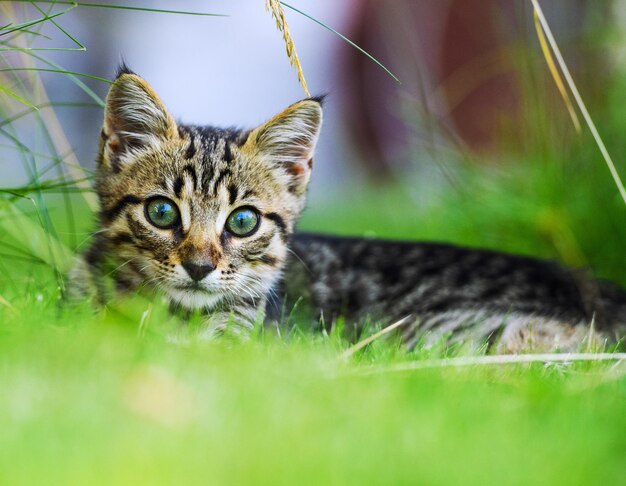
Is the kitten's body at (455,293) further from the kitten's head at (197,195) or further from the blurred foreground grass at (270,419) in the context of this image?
the blurred foreground grass at (270,419)

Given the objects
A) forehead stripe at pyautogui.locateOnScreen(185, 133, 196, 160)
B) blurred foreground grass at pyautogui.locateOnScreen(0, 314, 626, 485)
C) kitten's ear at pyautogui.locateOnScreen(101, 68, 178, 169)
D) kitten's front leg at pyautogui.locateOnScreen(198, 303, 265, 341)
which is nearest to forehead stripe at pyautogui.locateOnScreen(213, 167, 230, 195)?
forehead stripe at pyautogui.locateOnScreen(185, 133, 196, 160)

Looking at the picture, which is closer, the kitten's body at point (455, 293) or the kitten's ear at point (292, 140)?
the kitten's ear at point (292, 140)

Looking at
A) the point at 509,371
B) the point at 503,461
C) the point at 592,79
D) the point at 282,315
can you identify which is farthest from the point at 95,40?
the point at 503,461

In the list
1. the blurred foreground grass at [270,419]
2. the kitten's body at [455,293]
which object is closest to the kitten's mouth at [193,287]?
the blurred foreground grass at [270,419]

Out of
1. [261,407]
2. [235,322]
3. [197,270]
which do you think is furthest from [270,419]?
[235,322]

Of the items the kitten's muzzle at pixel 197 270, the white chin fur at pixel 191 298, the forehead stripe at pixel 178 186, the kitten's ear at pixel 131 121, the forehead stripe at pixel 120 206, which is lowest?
the white chin fur at pixel 191 298

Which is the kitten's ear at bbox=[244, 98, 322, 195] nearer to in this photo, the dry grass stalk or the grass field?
the dry grass stalk

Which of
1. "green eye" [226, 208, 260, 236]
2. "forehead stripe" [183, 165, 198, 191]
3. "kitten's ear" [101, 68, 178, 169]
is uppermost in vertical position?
"kitten's ear" [101, 68, 178, 169]
